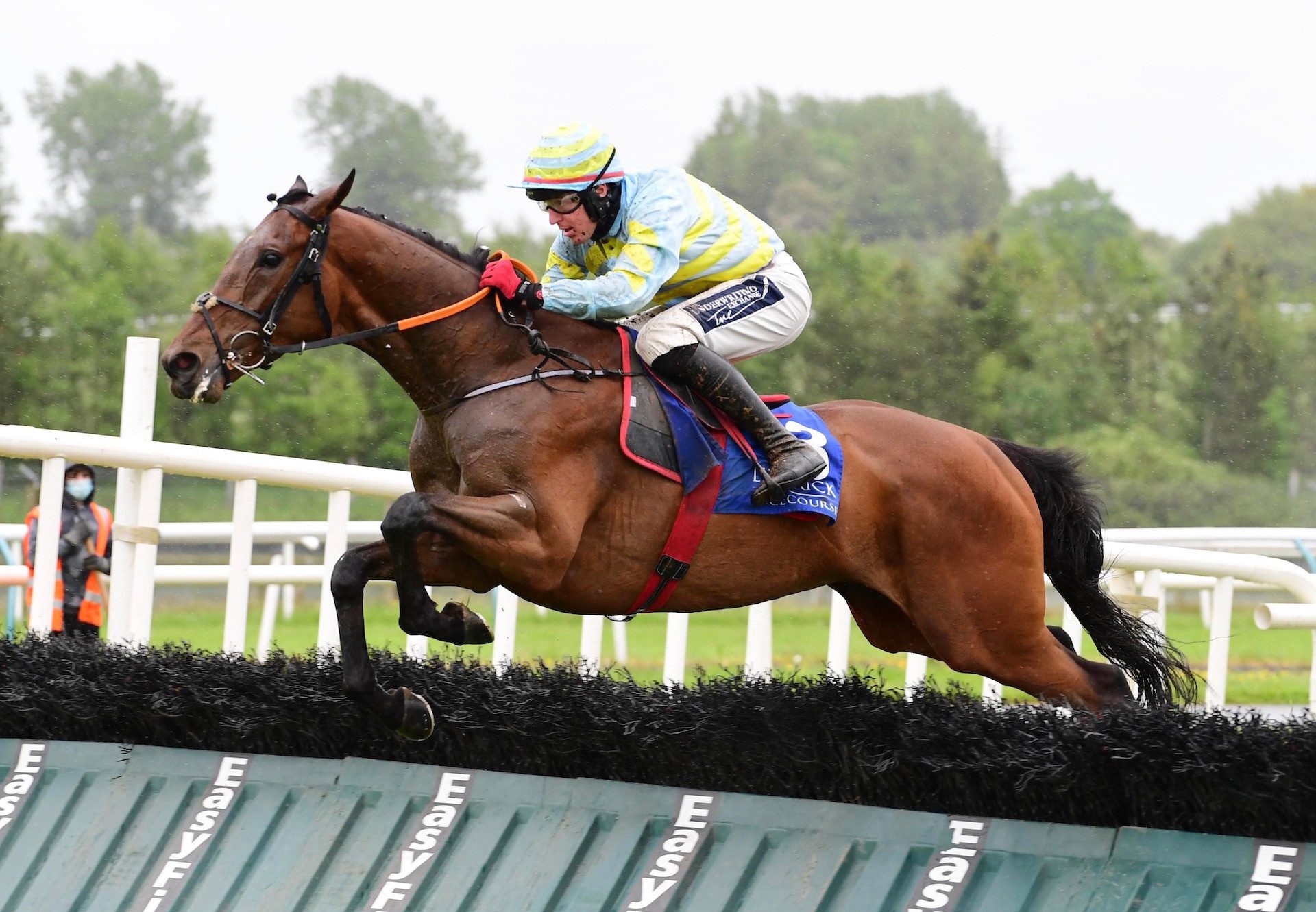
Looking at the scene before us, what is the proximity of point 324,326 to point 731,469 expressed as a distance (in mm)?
1231

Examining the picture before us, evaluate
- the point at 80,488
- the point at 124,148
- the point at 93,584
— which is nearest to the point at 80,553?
the point at 93,584

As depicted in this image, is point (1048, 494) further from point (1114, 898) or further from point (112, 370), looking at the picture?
point (112, 370)

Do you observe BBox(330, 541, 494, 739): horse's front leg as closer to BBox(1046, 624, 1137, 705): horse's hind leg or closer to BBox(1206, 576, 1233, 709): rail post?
BBox(1046, 624, 1137, 705): horse's hind leg

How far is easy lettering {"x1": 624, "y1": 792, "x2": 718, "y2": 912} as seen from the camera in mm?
3652

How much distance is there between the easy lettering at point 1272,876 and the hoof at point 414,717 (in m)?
2.07

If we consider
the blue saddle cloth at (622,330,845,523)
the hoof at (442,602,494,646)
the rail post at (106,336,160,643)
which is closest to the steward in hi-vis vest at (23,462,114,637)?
the rail post at (106,336,160,643)

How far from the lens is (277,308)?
4.22m

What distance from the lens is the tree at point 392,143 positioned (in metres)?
48.7

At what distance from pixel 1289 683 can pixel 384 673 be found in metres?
9.00

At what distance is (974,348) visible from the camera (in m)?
25.3

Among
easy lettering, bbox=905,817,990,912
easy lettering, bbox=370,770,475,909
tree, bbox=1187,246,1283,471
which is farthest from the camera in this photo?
tree, bbox=1187,246,1283,471

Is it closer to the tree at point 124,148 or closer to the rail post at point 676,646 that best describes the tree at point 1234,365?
the rail post at point 676,646

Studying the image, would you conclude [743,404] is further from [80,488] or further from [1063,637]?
[80,488]

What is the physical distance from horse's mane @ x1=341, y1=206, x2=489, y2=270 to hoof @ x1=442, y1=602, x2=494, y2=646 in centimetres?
102
